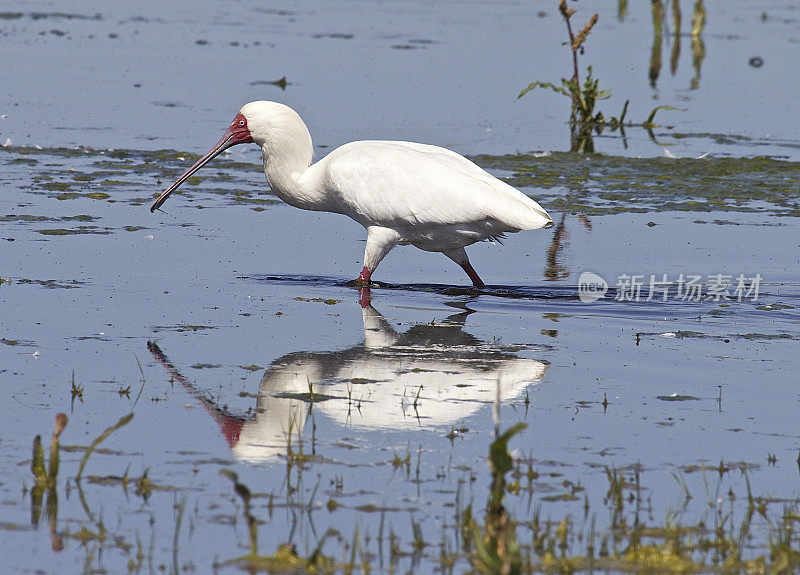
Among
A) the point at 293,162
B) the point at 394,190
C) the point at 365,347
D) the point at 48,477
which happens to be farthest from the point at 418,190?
the point at 48,477

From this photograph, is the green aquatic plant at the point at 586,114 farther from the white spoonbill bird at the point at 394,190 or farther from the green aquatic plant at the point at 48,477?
the green aquatic plant at the point at 48,477

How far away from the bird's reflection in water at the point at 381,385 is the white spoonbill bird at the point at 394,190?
1.04 meters

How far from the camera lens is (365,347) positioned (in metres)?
7.13

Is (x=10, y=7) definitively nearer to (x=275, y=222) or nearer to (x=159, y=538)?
(x=275, y=222)

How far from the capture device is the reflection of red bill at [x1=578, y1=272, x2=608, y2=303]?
8677 mm

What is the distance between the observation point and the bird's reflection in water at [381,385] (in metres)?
5.64

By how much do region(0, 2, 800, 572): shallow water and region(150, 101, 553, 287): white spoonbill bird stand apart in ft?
1.34

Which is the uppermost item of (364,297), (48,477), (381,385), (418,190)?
(418,190)

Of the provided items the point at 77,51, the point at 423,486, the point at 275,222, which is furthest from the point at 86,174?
the point at 77,51

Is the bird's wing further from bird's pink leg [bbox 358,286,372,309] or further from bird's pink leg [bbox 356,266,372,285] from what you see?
bird's pink leg [bbox 358,286,372,309]

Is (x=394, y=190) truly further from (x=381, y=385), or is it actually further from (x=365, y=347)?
(x=381, y=385)

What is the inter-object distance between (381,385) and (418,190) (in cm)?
249

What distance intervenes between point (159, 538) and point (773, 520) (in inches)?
86.7

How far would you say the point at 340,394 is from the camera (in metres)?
6.10
